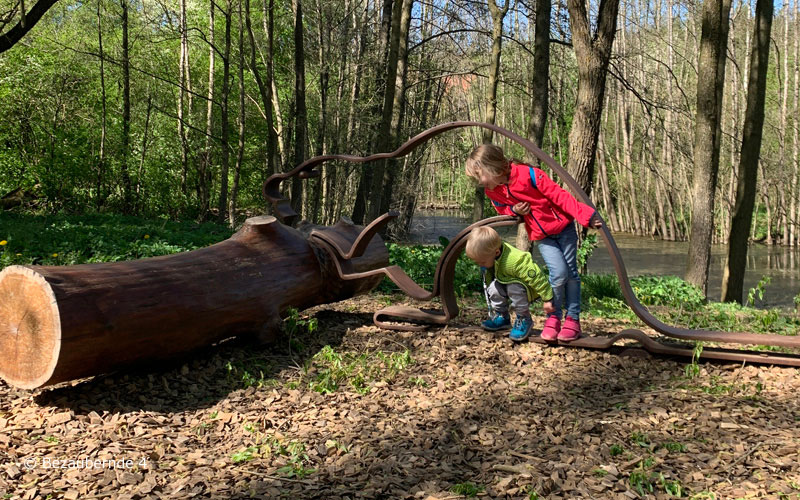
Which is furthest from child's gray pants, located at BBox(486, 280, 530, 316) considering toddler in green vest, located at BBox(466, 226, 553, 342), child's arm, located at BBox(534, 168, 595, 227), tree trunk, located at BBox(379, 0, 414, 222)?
tree trunk, located at BBox(379, 0, 414, 222)

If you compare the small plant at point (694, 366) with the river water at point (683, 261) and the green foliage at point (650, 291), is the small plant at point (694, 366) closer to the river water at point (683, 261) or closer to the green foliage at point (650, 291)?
the green foliage at point (650, 291)

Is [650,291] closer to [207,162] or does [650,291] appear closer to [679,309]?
[679,309]

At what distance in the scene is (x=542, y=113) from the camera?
9.54 meters

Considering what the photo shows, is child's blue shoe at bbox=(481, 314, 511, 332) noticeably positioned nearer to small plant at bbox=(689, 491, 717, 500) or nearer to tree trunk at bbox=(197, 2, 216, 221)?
small plant at bbox=(689, 491, 717, 500)

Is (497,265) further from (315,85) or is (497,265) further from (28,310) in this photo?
(315,85)

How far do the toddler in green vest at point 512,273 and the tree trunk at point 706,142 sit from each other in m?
5.02

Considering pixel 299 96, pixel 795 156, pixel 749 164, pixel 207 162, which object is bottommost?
pixel 749 164

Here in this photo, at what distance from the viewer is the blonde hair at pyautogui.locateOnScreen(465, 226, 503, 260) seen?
417 centimetres

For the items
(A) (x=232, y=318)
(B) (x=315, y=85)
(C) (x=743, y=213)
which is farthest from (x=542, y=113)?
(B) (x=315, y=85)

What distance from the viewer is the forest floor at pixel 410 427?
2.65 m

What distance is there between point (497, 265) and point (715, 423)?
1.68 m

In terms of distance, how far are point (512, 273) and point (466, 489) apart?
2.01 meters

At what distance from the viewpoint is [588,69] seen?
24.6 ft

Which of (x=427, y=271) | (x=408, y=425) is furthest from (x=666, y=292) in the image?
(x=408, y=425)
